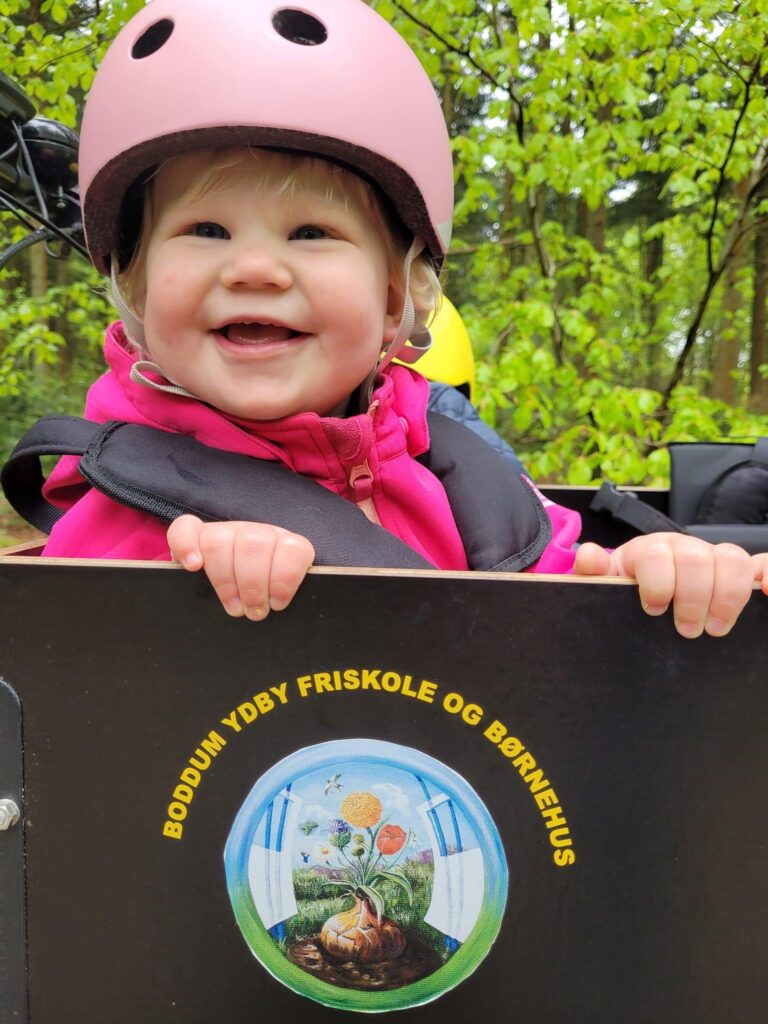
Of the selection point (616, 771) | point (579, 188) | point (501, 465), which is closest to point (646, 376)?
point (579, 188)

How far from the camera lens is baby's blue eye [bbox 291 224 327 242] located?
3.93 feet

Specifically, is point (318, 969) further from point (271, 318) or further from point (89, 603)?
point (271, 318)

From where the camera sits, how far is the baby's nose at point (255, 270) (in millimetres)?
1117

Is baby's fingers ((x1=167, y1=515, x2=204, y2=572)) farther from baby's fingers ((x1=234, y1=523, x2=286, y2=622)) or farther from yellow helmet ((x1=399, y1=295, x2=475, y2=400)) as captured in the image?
yellow helmet ((x1=399, y1=295, x2=475, y2=400))

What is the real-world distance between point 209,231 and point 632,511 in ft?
3.87

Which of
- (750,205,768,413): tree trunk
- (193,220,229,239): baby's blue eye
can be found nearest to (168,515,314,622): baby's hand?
(193,220,229,239): baby's blue eye

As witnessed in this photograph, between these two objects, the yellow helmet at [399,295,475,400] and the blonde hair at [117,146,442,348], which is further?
the yellow helmet at [399,295,475,400]

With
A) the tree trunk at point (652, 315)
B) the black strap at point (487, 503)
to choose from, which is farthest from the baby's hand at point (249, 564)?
the tree trunk at point (652, 315)

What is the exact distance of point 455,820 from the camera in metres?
0.88

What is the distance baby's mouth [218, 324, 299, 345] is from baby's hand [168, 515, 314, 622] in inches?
17.1

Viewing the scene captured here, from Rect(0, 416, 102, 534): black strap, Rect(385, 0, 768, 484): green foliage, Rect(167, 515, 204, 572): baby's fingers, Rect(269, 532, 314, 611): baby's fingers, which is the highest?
Rect(385, 0, 768, 484): green foliage

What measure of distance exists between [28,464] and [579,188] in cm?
318

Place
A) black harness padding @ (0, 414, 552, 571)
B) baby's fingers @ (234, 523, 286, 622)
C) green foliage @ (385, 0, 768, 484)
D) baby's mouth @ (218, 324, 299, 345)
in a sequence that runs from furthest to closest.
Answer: green foliage @ (385, 0, 768, 484) → baby's mouth @ (218, 324, 299, 345) → black harness padding @ (0, 414, 552, 571) → baby's fingers @ (234, 523, 286, 622)

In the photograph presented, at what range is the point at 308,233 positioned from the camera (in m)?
1.21
